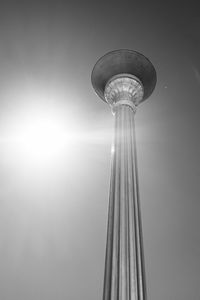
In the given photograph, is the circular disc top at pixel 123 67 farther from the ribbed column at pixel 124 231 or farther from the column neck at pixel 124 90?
the ribbed column at pixel 124 231

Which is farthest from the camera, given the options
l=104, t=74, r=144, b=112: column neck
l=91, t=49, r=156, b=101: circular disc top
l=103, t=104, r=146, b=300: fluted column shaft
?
l=91, t=49, r=156, b=101: circular disc top

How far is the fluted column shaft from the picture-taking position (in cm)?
318

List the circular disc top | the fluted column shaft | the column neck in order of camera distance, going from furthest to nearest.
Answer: the circular disc top < the column neck < the fluted column shaft

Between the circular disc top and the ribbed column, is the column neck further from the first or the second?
the ribbed column

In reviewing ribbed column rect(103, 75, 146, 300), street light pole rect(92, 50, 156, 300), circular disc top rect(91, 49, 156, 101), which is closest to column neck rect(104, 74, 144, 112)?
street light pole rect(92, 50, 156, 300)

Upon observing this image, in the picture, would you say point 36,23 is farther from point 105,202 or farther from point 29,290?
point 29,290

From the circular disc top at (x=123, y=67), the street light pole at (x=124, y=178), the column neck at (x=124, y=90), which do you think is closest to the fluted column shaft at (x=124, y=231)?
the street light pole at (x=124, y=178)

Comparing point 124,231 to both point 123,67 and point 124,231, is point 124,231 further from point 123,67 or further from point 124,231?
point 123,67

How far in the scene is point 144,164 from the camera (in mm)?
8461

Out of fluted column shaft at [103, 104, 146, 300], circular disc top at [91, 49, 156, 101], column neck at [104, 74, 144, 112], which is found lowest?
fluted column shaft at [103, 104, 146, 300]

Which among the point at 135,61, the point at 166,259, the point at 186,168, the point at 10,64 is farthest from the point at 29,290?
the point at 135,61

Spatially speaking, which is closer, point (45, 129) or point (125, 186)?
point (125, 186)

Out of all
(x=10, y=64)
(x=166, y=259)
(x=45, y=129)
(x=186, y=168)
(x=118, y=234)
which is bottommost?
(x=118, y=234)

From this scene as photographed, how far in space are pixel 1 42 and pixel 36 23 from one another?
3.10 ft
